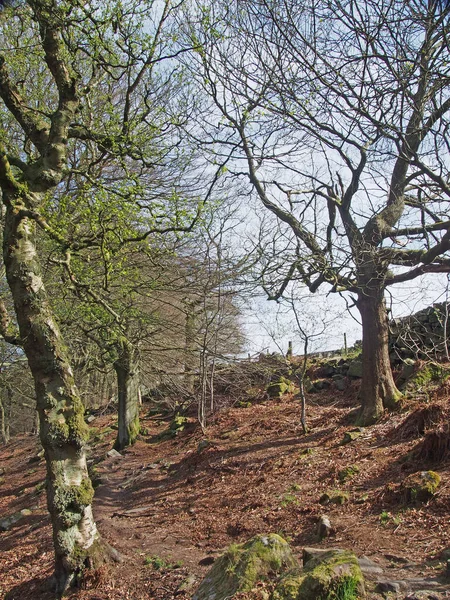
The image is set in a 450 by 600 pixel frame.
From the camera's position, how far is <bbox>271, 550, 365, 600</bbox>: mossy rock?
282 cm

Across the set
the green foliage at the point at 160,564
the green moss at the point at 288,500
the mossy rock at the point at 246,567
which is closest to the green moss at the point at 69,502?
the green foliage at the point at 160,564

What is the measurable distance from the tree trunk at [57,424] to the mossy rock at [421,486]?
3487 millimetres

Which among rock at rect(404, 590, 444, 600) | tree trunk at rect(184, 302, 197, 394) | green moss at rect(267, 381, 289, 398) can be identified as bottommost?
rock at rect(404, 590, 444, 600)

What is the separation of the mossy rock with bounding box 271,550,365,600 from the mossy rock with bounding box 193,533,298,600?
328 millimetres

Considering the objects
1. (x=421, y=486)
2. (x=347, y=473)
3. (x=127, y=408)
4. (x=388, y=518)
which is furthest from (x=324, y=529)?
(x=127, y=408)

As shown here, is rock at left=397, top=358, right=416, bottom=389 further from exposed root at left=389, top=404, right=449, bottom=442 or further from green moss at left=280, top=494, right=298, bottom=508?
green moss at left=280, top=494, right=298, bottom=508

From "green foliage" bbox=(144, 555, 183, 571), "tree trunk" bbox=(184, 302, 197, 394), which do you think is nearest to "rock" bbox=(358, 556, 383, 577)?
"green foliage" bbox=(144, 555, 183, 571)

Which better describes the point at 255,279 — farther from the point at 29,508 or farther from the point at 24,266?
the point at 29,508

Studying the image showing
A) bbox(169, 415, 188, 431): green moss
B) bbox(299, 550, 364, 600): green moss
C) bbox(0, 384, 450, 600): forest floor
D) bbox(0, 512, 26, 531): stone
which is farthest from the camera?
bbox(169, 415, 188, 431): green moss

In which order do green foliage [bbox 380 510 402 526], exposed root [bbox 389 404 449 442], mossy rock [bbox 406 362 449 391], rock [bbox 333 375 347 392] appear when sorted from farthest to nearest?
rock [bbox 333 375 347 392], mossy rock [bbox 406 362 449 391], exposed root [bbox 389 404 449 442], green foliage [bbox 380 510 402 526]

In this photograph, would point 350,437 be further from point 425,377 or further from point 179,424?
point 179,424

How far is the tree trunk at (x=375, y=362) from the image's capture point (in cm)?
864

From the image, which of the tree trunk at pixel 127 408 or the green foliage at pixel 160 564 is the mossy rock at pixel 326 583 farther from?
the tree trunk at pixel 127 408

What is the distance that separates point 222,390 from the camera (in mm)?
13492
